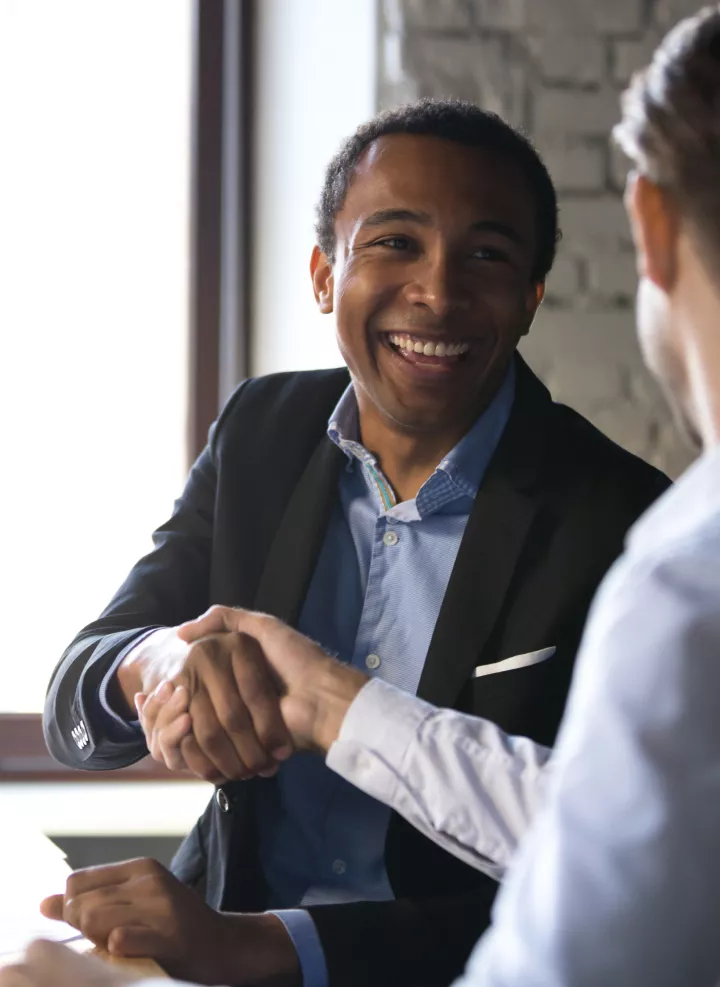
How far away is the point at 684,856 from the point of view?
17.3 inches

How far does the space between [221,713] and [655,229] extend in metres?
0.65

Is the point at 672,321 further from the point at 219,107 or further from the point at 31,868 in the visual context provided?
the point at 219,107

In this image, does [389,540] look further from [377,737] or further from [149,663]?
[377,737]

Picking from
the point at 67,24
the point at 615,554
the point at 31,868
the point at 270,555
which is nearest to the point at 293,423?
the point at 270,555

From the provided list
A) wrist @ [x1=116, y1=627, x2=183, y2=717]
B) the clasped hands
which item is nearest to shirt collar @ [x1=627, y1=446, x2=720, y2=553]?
the clasped hands

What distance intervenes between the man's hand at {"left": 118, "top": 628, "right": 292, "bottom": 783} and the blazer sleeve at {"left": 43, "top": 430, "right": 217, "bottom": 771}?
0.18m

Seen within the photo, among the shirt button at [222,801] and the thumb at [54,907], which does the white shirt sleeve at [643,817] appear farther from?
the shirt button at [222,801]

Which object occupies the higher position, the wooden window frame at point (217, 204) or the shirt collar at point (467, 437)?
the wooden window frame at point (217, 204)

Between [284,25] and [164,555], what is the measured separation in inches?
49.8

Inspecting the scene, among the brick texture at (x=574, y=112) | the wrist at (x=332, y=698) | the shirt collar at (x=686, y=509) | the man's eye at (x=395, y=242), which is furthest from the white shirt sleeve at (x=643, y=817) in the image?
the brick texture at (x=574, y=112)

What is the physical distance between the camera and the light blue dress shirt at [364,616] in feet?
4.04

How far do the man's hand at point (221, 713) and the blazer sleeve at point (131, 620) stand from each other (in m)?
0.18

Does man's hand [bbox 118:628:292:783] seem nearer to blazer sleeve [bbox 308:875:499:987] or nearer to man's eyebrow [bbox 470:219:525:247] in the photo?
blazer sleeve [bbox 308:875:499:987]

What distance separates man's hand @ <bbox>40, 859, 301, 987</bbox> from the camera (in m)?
0.84
